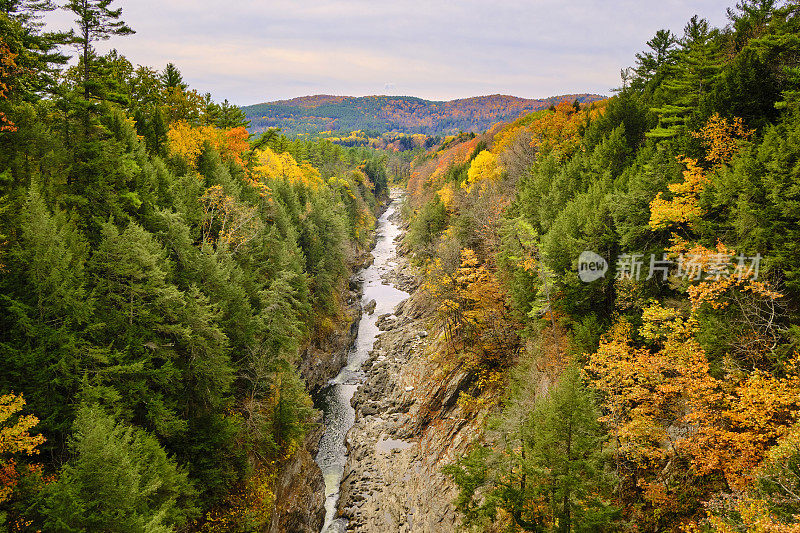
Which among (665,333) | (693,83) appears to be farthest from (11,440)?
(693,83)

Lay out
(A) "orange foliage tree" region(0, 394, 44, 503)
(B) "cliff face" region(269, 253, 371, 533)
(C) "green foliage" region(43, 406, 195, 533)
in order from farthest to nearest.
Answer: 1. (B) "cliff face" region(269, 253, 371, 533)
2. (A) "orange foliage tree" region(0, 394, 44, 503)
3. (C) "green foliage" region(43, 406, 195, 533)

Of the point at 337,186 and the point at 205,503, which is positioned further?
the point at 337,186

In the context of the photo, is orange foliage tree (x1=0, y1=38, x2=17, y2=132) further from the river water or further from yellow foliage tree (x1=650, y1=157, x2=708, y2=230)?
yellow foliage tree (x1=650, y1=157, x2=708, y2=230)

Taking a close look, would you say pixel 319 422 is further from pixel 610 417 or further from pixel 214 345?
pixel 610 417

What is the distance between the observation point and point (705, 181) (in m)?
17.0

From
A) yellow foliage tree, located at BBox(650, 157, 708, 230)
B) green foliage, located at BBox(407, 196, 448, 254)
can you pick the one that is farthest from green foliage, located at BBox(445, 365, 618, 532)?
green foliage, located at BBox(407, 196, 448, 254)

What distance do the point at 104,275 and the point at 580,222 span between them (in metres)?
24.1

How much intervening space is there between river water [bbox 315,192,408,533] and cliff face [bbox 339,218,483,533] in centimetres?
80

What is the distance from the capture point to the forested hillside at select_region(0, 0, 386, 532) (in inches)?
466

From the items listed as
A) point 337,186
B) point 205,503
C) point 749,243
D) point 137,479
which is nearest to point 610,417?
point 749,243

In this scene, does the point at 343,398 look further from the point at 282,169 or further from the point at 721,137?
the point at 282,169

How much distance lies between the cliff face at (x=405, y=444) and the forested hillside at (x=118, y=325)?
217 inches

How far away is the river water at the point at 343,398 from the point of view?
25.3 meters

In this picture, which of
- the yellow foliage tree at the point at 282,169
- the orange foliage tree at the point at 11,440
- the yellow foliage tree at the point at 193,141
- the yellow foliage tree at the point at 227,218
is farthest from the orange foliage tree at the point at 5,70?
the yellow foliage tree at the point at 282,169
